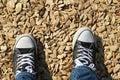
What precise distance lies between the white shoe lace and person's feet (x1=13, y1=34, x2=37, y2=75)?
277 mm

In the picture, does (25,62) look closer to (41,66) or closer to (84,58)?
(41,66)

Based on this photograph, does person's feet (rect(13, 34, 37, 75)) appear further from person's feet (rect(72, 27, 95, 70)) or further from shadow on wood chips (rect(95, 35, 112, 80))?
shadow on wood chips (rect(95, 35, 112, 80))

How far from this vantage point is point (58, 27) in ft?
16.5

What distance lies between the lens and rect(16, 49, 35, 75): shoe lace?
4.96m

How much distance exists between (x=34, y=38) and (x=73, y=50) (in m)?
0.26

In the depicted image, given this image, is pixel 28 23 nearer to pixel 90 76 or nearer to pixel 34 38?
pixel 34 38

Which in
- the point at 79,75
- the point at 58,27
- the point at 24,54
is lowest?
the point at 79,75

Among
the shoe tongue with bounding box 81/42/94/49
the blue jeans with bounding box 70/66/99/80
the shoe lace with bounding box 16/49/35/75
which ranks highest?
the shoe tongue with bounding box 81/42/94/49

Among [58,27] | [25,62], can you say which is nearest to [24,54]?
[25,62]

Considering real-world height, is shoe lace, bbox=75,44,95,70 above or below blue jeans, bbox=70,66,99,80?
above

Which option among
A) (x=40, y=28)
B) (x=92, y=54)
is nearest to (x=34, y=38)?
(x=40, y=28)

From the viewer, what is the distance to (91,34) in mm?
5004

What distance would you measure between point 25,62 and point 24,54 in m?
0.06

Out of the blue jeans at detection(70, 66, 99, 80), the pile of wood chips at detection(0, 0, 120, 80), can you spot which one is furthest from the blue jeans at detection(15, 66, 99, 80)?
the pile of wood chips at detection(0, 0, 120, 80)
